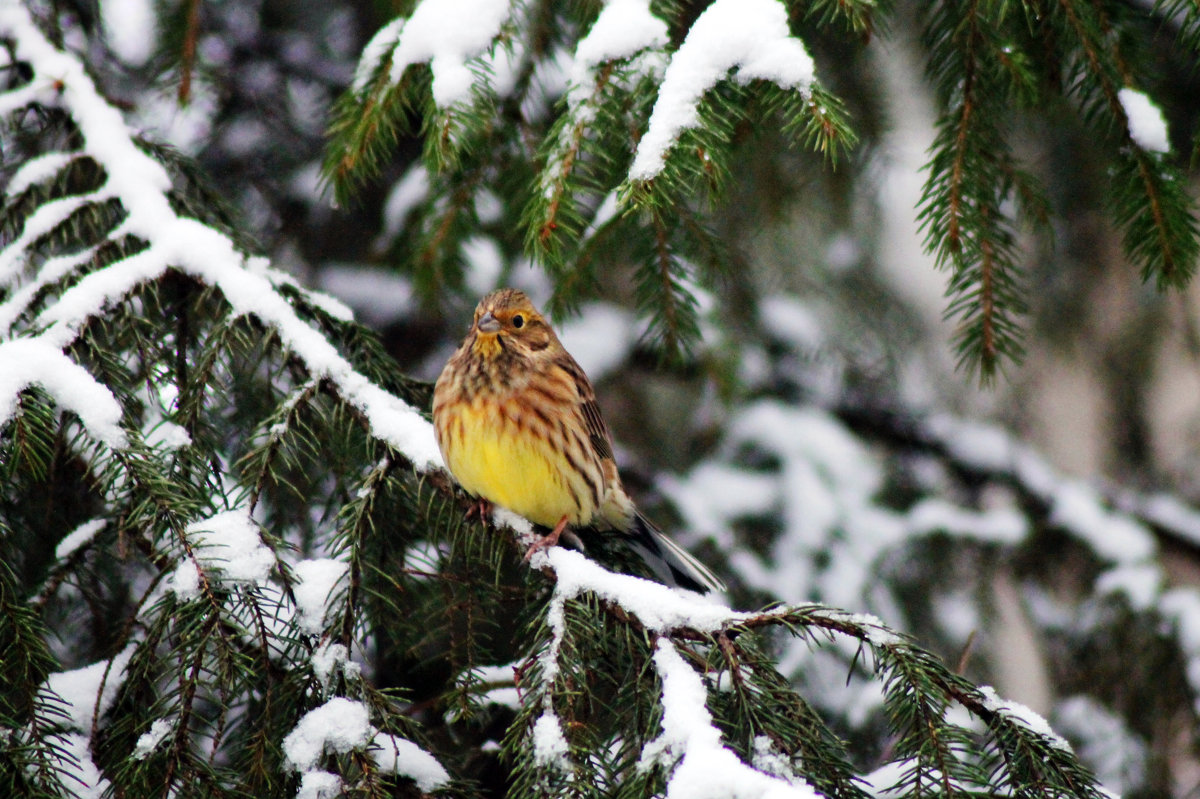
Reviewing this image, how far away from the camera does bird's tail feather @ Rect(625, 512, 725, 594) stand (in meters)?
3.06

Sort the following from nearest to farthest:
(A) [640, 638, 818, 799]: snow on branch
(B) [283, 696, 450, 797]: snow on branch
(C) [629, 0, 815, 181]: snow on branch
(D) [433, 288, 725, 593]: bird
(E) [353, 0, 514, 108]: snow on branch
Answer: (A) [640, 638, 818, 799]: snow on branch, (B) [283, 696, 450, 797]: snow on branch, (C) [629, 0, 815, 181]: snow on branch, (E) [353, 0, 514, 108]: snow on branch, (D) [433, 288, 725, 593]: bird

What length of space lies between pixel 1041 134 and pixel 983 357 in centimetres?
267

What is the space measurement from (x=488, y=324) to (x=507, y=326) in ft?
0.28

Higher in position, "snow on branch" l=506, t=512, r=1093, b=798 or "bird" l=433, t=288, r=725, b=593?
"bird" l=433, t=288, r=725, b=593

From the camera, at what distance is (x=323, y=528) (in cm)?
271

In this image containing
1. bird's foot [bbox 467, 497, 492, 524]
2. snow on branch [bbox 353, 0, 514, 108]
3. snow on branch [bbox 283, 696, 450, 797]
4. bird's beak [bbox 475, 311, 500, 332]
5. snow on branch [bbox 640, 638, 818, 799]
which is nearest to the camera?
snow on branch [bbox 640, 638, 818, 799]

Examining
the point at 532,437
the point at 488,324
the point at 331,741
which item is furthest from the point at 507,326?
the point at 331,741

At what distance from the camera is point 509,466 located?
108 inches

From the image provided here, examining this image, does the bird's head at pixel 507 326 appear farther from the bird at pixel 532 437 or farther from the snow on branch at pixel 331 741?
the snow on branch at pixel 331 741

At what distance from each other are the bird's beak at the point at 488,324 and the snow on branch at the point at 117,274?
53cm

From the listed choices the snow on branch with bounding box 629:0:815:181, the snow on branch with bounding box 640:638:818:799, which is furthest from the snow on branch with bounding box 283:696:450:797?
the snow on branch with bounding box 629:0:815:181

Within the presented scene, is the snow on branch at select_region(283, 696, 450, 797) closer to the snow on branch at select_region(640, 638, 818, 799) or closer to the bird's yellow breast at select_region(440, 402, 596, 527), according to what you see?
the snow on branch at select_region(640, 638, 818, 799)

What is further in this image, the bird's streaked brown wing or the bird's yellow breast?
the bird's streaked brown wing

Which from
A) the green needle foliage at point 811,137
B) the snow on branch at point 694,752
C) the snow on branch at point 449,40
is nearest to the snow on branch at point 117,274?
the green needle foliage at point 811,137
